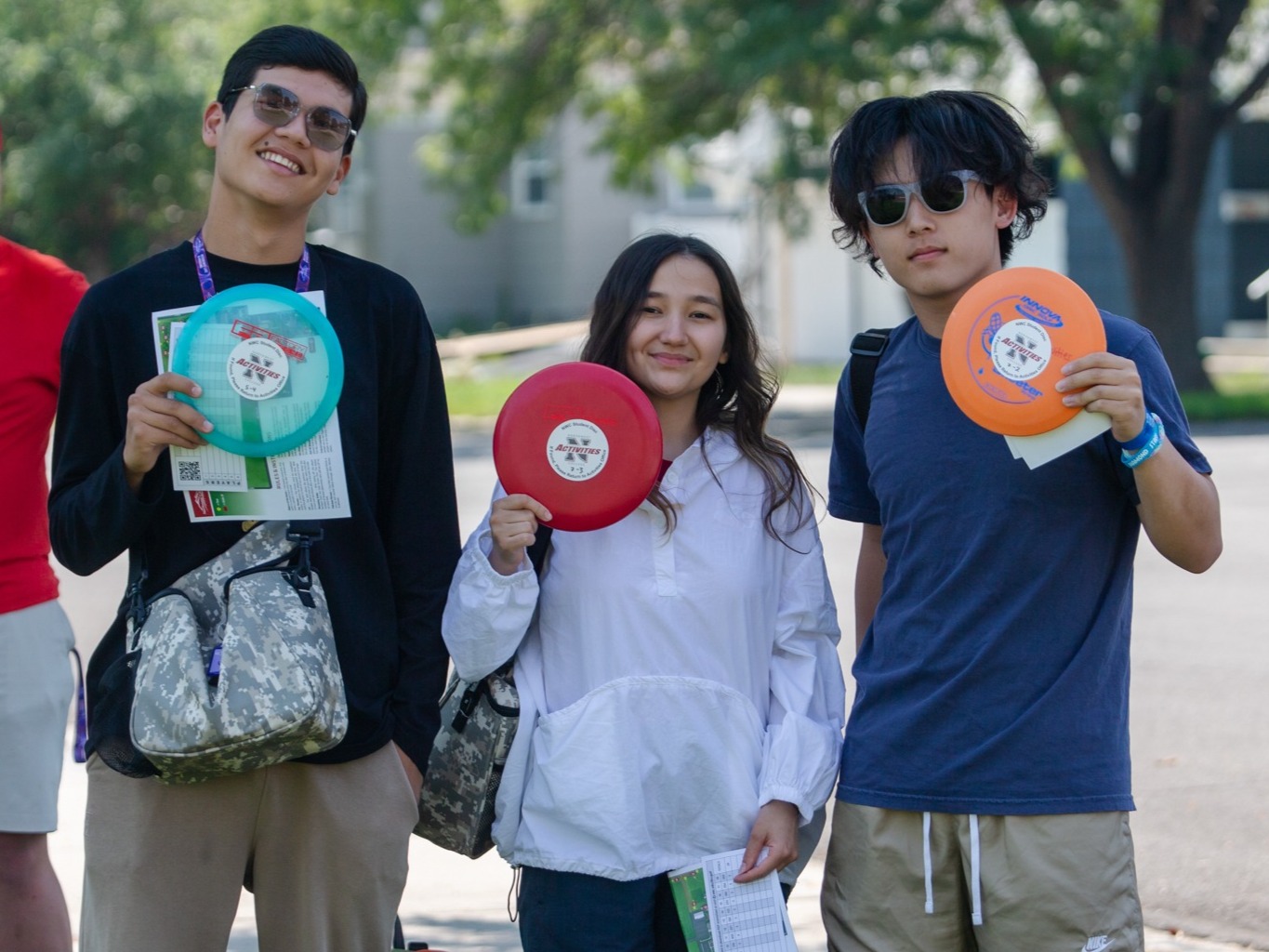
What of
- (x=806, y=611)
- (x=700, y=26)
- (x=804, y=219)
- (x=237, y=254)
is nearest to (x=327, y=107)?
(x=237, y=254)

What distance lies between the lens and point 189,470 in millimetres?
2498

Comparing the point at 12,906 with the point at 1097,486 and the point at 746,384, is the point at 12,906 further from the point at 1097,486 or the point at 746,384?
the point at 1097,486

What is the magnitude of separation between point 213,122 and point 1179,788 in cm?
437

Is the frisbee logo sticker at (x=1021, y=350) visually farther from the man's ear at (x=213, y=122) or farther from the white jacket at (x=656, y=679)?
the man's ear at (x=213, y=122)

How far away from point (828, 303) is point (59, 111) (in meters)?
16.9

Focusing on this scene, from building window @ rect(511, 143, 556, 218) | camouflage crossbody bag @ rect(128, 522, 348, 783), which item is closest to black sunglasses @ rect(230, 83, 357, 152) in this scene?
camouflage crossbody bag @ rect(128, 522, 348, 783)

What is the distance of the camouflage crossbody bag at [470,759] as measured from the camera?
9.08 ft

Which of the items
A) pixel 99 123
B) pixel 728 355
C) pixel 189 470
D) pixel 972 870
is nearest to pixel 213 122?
pixel 189 470

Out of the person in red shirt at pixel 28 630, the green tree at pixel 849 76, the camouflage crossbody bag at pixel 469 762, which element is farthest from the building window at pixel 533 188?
the camouflage crossbody bag at pixel 469 762

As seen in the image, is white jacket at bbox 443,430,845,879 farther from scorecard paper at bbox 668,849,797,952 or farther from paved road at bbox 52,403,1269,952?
paved road at bbox 52,403,1269,952

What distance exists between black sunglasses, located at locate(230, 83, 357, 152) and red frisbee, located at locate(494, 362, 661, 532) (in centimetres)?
55

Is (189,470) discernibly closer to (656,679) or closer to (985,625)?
(656,679)

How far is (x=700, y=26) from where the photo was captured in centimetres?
1820

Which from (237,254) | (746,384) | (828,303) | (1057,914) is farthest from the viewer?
(828,303)
